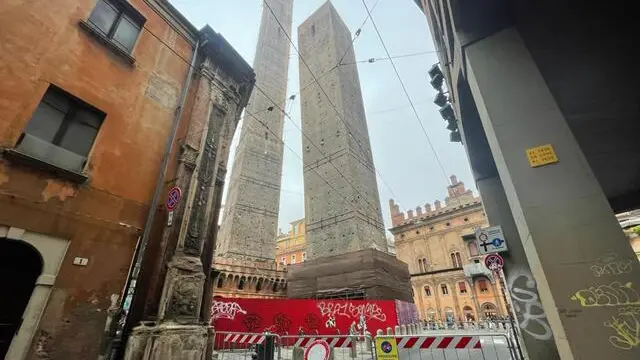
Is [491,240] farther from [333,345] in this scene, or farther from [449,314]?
[449,314]

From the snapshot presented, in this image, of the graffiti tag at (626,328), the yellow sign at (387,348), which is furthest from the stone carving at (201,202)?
the graffiti tag at (626,328)

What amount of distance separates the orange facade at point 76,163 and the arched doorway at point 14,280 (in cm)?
26

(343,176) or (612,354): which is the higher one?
(343,176)

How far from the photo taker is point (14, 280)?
4.22 metres

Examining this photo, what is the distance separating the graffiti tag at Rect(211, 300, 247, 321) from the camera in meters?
12.7

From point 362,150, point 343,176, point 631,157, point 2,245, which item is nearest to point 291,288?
point 343,176

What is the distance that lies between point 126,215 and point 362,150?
682 inches

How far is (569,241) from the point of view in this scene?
7.59 ft

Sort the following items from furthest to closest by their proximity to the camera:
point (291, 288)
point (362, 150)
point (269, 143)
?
point (269, 143) → point (362, 150) → point (291, 288)

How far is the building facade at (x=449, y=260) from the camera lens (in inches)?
1170

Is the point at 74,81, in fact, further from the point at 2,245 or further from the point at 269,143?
the point at 269,143

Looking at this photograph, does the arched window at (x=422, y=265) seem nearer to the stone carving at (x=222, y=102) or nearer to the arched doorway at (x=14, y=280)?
the stone carving at (x=222, y=102)

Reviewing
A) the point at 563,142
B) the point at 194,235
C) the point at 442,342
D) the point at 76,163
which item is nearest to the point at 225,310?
the point at 194,235

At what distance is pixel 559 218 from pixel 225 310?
1368cm
